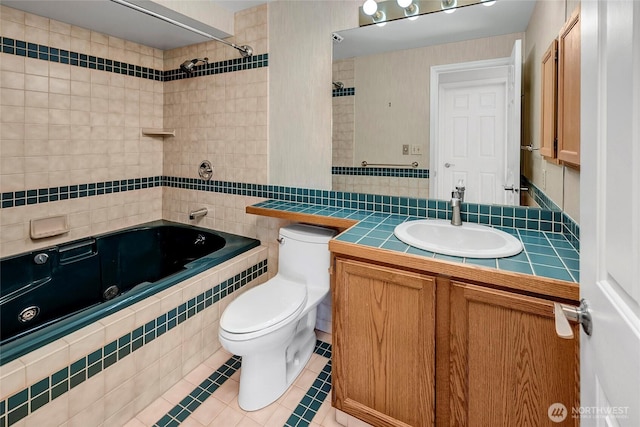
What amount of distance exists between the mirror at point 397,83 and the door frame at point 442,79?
0.02 m

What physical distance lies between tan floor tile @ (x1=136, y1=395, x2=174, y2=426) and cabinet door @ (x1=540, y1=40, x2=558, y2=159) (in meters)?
2.06

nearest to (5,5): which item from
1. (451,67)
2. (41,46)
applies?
(41,46)

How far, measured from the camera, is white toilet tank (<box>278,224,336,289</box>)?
194 cm

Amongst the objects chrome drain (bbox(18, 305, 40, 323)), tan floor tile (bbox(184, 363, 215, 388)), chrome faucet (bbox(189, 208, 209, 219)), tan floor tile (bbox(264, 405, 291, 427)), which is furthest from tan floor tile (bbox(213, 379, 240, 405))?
chrome faucet (bbox(189, 208, 209, 219))

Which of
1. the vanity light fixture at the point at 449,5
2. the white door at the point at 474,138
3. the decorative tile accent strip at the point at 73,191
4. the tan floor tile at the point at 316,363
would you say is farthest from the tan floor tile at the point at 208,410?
the vanity light fixture at the point at 449,5

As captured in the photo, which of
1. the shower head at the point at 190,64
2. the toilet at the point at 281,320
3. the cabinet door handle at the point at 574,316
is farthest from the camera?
the shower head at the point at 190,64

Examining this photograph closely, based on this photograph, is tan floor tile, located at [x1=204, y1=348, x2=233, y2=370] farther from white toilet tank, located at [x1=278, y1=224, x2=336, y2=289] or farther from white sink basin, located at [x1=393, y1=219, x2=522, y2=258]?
white sink basin, located at [x1=393, y1=219, x2=522, y2=258]

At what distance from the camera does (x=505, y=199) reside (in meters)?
1.64

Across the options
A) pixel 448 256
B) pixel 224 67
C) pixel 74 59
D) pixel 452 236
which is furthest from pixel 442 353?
pixel 74 59

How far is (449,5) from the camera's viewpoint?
1699mm

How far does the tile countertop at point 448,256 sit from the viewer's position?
1.09 metres

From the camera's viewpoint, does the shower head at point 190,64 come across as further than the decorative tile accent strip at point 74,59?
Yes

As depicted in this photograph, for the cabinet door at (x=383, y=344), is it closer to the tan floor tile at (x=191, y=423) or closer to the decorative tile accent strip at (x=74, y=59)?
the tan floor tile at (x=191, y=423)

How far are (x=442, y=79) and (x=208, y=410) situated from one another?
6.72ft
